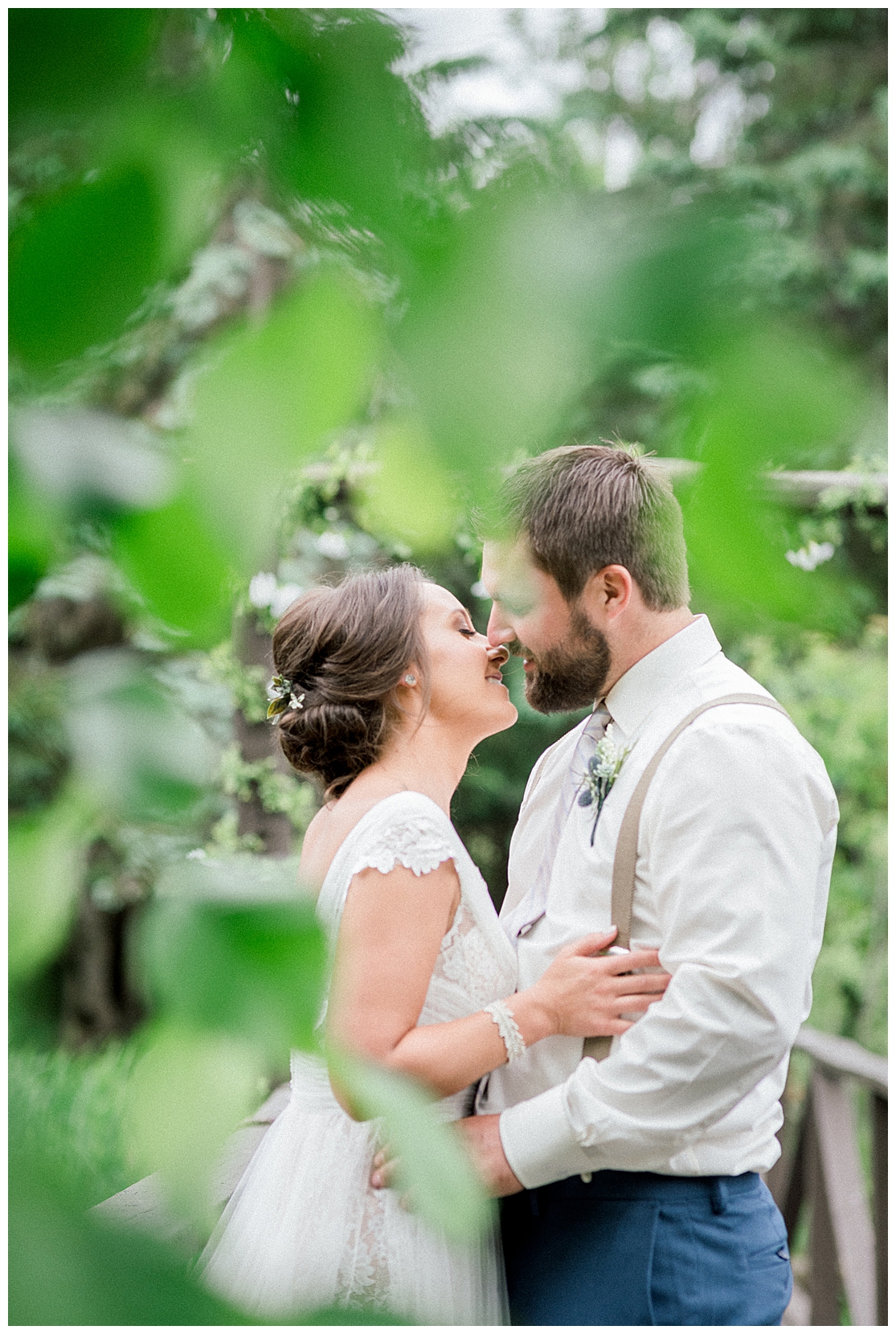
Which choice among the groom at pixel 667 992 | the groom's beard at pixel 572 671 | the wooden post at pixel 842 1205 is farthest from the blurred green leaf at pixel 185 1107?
the wooden post at pixel 842 1205

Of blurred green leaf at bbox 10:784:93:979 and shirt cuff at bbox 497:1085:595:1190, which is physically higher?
blurred green leaf at bbox 10:784:93:979

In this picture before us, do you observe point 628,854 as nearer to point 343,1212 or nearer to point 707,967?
point 707,967

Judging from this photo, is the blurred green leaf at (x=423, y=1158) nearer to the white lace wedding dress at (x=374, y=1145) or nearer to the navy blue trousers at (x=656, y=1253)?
the white lace wedding dress at (x=374, y=1145)

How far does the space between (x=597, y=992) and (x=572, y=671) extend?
0.45m

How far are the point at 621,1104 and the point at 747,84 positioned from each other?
1007 mm

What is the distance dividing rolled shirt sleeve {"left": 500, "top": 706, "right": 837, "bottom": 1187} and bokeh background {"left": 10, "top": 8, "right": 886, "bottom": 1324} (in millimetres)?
938

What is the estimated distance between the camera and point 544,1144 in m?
1.17

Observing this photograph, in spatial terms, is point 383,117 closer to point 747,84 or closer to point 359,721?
point 747,84

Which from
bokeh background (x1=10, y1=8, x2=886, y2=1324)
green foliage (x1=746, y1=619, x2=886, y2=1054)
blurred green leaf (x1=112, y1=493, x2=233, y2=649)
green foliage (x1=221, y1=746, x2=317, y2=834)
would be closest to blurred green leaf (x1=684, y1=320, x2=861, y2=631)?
bokeh background (x1=10, y1=8, x2=886, y2=1324)

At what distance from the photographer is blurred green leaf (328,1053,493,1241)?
198 millimetres

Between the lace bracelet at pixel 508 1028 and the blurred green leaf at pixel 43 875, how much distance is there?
1.01 metres

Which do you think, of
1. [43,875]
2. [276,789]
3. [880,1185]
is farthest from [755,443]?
[880,1185]

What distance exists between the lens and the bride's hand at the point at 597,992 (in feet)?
3.84

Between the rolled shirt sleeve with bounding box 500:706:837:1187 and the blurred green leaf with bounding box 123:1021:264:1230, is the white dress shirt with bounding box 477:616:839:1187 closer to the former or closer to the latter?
the rolled shirt sleeve with bounding box 500:706:837:1187
